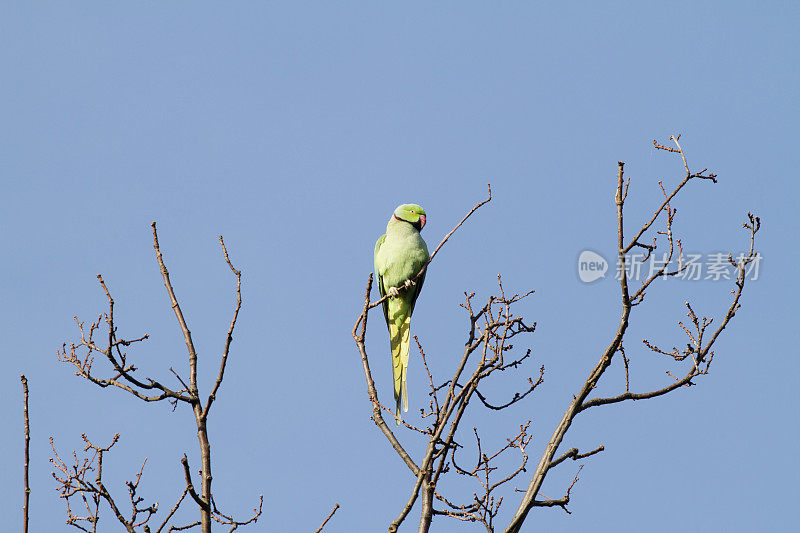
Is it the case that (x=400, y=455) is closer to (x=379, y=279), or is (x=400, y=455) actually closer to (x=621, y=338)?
(x=621, y=338)

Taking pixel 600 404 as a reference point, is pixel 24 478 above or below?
below

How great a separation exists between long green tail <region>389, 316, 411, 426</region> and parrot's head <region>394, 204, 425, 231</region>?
0.94 meters

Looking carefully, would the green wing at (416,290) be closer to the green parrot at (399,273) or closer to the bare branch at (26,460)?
the green parrot at (399,273)

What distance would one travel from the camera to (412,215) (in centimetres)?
684

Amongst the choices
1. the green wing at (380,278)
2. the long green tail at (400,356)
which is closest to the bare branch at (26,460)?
the long green tail at (400,356)

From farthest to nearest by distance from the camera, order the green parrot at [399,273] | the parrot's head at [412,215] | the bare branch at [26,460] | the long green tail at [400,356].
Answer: the parrot's head at [412,215], the green parrot at [399,273], the long green tail at [400,356], the bare branch at [26,460]

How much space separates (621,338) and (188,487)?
1877 mm

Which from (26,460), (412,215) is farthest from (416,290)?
(26,460)

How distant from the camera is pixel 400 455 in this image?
371 cm

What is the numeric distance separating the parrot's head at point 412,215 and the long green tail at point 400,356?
0.94 metres

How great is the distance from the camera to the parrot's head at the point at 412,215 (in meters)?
6.83

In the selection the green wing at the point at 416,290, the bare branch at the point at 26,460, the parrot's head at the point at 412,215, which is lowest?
the bare branch at the point at 26,460

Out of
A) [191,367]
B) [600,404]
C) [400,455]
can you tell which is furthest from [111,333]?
[600,404]

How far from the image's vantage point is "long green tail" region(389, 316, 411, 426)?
17.3 feet
